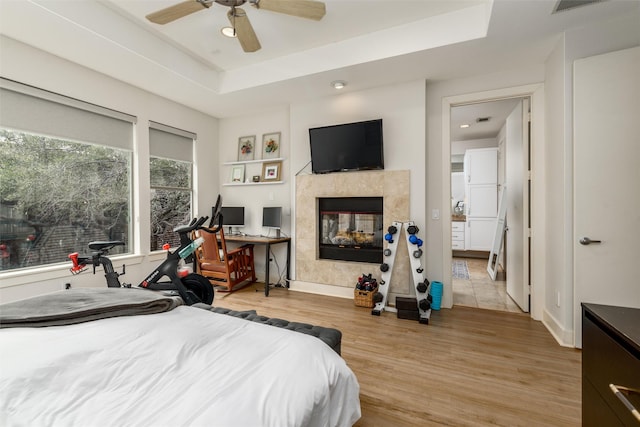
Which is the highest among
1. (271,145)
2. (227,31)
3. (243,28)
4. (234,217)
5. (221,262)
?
(227,31)

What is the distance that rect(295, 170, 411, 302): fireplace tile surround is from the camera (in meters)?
3.38

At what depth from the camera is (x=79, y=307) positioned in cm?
129

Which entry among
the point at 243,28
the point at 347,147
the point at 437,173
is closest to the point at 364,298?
the point at 437,173

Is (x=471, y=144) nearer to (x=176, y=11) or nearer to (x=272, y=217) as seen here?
(x=272, y=217)

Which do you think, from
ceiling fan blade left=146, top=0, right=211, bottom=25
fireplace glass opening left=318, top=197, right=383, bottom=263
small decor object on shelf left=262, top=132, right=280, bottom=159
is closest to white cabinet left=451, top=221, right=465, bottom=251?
fireplace glass opening left=318, top=197, right=383, bottom=263

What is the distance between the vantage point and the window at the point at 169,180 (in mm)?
3830

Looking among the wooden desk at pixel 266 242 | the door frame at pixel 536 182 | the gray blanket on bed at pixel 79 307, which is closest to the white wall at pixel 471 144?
the door frame at pixel 536 182

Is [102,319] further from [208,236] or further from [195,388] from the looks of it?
[208,236]

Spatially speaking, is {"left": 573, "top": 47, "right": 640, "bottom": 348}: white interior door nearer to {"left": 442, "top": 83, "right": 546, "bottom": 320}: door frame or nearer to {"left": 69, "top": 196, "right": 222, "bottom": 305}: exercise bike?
{"left": 442, "top": 83, "right": 546, "bottom": 320}: door frame

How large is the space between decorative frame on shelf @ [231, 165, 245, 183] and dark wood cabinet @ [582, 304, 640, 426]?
429 centimetres

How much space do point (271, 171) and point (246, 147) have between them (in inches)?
26.1

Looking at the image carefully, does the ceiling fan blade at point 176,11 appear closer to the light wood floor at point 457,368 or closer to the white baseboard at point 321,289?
the light wood floor at point 457,368

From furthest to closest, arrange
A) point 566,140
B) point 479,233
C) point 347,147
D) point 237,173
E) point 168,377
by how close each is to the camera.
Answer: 1. point 479,233
2. point 237,173
3. point 347,147
4. point 566,140
5. point 168,377

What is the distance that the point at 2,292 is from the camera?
2486 mm
